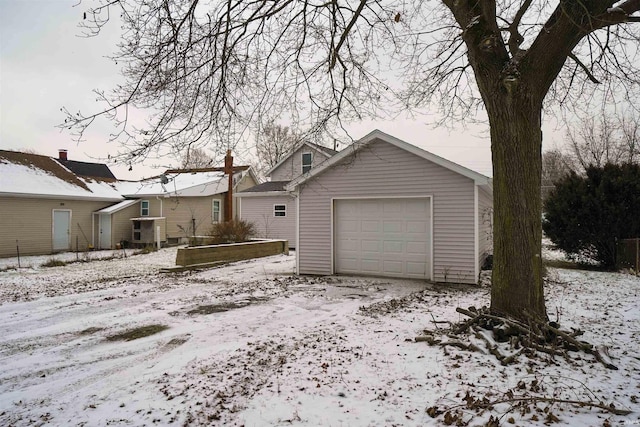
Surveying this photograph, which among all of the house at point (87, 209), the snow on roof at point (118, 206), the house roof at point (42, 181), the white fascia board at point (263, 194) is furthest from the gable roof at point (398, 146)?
the house roof at point (42, 181)

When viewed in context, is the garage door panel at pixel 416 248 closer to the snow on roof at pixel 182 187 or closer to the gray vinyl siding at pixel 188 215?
the snow on roof at pixel 182 187

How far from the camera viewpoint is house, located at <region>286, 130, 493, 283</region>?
31.5 ft

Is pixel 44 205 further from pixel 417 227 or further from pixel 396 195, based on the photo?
pixel 417 227

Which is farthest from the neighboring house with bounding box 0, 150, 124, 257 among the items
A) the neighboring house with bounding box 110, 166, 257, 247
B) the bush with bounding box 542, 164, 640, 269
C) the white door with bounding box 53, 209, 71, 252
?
the bush with bounding box 542, 164, 640, 269

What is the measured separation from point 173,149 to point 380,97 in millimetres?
4449

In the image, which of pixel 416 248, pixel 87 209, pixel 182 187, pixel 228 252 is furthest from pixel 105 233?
pixel 416 248

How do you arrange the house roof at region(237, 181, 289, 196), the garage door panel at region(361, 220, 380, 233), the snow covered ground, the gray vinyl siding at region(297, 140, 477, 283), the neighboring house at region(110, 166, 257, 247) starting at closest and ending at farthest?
the snow covered ground < the gray vinyl siding at region(297, 140, 477, 283) < the garage door panel at region(361, 220, 380, 233) < the house roof at region(237, 181, 289, 196) < the neighboring house at region(110, 166, 257, 247)

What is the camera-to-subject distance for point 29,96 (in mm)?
7348

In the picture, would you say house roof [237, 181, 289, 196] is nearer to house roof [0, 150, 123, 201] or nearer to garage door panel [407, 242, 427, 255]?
house roof [0, 150, 123, 201]

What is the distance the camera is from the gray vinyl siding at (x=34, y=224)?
1653 centimetres

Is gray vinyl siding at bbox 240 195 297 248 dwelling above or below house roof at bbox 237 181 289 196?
below

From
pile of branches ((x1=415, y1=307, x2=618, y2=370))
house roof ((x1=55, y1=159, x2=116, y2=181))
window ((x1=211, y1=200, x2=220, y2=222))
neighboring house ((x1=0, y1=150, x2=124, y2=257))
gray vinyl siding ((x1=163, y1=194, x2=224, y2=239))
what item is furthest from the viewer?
house roof ((x1=55, y1=159, x2=116, y2=181))

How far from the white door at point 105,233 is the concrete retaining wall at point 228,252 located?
943 cm

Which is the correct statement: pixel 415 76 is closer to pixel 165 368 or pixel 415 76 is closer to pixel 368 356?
pixel 368 356
